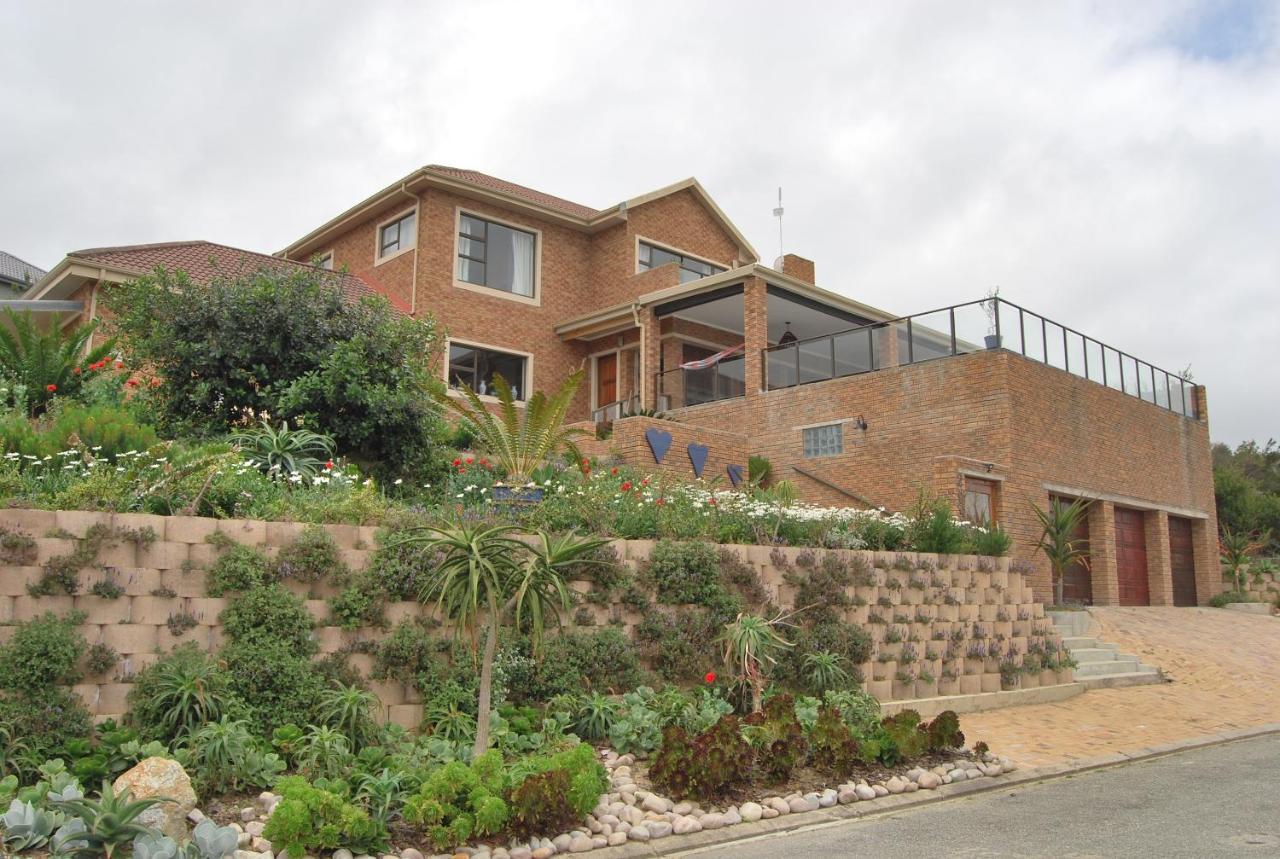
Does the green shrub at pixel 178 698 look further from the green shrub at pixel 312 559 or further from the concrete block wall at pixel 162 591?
the green shrub at pixel 312 559

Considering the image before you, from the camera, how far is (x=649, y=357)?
22734mm

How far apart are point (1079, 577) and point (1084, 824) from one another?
13.7 m

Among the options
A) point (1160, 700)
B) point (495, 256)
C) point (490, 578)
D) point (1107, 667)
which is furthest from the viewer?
point (495, 256)

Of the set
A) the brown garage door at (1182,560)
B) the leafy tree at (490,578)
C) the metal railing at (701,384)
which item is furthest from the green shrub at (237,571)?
→ the brown garage door at (1182,560)

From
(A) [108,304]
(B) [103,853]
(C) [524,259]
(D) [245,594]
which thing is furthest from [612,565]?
(C) [524,259]

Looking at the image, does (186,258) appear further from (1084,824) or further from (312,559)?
(1084,824)

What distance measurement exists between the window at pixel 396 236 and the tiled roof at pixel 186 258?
1.20 meters

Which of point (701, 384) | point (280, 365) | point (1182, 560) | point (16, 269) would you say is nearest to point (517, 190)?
point (701, 384)

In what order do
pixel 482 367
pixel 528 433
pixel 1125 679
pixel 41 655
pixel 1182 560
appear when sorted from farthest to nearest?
pixel 1182 560
pixel 482 367
pixel 1125 679
pixel 528 433
pixel 41 655

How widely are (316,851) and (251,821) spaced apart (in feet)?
1.92

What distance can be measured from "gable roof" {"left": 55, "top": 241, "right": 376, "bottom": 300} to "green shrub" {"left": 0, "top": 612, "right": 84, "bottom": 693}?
11.3 meters

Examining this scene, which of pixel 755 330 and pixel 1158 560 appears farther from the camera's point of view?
pixel 1158 560

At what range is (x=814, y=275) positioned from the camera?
87.4ft

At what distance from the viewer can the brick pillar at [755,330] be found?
21.2 meters
